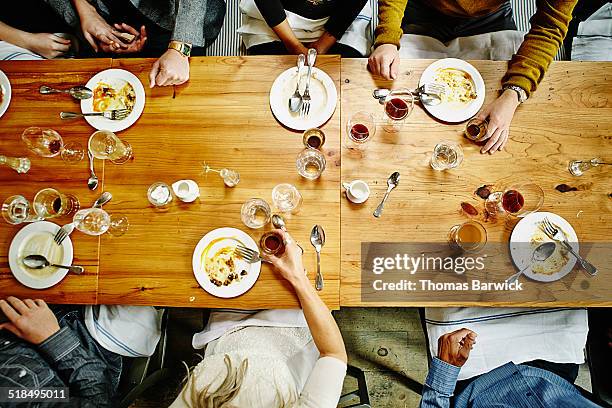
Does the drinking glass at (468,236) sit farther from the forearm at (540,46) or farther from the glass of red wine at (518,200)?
the forearm at (540,46)

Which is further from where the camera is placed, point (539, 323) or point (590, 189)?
point (539, 323)

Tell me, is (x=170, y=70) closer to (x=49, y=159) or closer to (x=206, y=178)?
(x=206, y=178)

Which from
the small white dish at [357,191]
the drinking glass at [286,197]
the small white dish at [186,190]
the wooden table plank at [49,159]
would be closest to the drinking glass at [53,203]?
the wooden table plank at [49,159]

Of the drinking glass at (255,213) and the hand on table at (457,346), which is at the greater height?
the drinking glass at (255,213)

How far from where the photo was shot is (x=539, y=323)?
1.74 meters

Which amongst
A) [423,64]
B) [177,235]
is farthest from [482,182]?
[177,235]

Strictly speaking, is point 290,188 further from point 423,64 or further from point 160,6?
point 160,6

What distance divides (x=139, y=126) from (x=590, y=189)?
5.46 ft

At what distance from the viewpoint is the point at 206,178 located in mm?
1563

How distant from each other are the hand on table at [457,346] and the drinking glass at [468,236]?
361 mm

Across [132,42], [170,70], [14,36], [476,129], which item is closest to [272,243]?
[170,70]

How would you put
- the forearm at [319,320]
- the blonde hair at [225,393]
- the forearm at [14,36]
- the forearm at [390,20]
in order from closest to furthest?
the blonde hair at [225,393] < the forearm at [319,320] < the forearm at [390,20] < the forearm at [14,36]

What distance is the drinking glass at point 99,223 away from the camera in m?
1.54

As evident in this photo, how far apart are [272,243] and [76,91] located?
93cm
